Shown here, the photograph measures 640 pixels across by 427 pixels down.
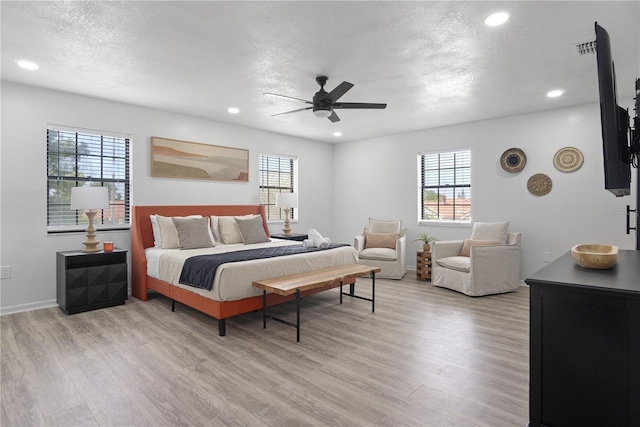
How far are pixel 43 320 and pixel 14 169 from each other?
67.2 inches

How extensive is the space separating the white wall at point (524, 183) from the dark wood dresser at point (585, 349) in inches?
148

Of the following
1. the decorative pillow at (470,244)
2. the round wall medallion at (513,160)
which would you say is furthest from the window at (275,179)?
the round wall medallion at (513,160)

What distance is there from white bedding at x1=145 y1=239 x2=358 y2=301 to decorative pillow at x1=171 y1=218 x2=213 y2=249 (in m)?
0.13

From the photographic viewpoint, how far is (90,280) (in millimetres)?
4062

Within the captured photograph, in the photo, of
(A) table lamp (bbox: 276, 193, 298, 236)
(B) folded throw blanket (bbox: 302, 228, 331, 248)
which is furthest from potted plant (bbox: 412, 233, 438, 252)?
(A) table lamp (bbox: 276, 193, 298, 236)

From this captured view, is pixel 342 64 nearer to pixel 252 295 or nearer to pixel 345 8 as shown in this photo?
pixel 345 8

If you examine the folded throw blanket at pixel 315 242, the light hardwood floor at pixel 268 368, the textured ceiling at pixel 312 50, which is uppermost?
the textured ceiling at pixel 312 50

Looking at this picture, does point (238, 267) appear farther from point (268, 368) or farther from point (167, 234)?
point (167, 234)

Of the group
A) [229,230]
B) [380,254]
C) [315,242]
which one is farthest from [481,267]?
[229,230]

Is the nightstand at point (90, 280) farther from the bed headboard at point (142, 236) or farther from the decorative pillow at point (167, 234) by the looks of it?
the decorative pillow at point (167, 234)

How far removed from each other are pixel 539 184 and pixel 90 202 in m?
5.94

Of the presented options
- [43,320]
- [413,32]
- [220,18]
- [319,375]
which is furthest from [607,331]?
[43,320]

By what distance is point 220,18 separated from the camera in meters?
2.61

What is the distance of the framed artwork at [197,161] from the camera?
5.14m
